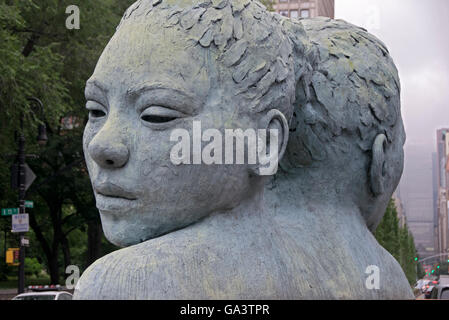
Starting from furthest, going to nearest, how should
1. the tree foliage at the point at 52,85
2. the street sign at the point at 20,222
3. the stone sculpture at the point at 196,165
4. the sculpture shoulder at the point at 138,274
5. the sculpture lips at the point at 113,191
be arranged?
the street sign at the point at 20,222
the tree foliage at the point at 52,85
the sculpture lips at the point at 113,191
the stone sculpture at the point at 196,165
the sculpture shoulder at the point at 138,274

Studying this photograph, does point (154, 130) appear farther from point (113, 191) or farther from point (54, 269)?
point (54, 269)

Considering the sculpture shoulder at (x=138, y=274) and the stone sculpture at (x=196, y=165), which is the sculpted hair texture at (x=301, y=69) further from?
the sculpture shoulder at (x=138, y=274)

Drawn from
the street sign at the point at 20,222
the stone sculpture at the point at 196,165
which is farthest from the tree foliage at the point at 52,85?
the stone sculpture at the point at 196,165

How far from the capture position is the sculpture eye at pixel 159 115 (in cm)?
356

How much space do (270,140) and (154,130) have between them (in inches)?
26.7

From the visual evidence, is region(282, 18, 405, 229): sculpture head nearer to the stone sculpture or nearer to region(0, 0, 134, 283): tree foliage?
the stone sculpture

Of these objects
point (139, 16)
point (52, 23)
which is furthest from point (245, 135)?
point (52, 23)

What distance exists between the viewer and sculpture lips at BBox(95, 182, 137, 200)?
144 inches

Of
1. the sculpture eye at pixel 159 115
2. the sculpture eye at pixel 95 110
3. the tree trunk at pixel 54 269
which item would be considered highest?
the sculpture eye at pixel 95 110

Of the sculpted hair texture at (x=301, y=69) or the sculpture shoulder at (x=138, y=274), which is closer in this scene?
the sculpture shoulder at (x=138, y=274)

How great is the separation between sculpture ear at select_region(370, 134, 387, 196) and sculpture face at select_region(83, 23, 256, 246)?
1157 millimetres

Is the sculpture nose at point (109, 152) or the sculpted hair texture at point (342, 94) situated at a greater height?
the sculpted hair texture at point (342, 94)

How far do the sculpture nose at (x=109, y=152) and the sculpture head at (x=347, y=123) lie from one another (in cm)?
122

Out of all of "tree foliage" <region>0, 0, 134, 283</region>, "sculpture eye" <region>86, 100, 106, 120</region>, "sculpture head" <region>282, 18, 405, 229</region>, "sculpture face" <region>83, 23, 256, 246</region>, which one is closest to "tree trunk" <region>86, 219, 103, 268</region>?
"tree foliage" <region>0, 0, 134, 283</region>
